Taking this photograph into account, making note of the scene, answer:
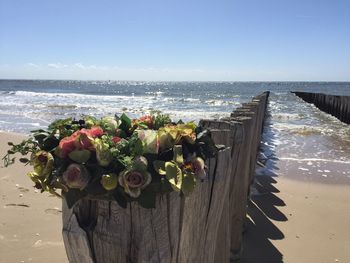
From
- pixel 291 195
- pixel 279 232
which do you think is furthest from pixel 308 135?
pixel 279 232

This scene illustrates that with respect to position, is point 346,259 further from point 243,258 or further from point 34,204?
point 34,204

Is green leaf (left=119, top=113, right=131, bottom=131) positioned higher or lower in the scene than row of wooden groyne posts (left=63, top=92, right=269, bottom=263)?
higher

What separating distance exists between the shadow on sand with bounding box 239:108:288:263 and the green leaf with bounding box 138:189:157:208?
2605 millimetres

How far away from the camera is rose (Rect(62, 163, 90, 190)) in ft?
5.52

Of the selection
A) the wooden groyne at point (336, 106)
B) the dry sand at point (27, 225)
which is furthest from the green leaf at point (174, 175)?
the wooden groyne at point (336, 106)

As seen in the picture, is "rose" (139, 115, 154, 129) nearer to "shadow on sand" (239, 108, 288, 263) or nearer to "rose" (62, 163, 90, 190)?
"rose" (62, 163, 90, 190)

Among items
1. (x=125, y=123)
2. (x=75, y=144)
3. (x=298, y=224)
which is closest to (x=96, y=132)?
(x=75, y=144)

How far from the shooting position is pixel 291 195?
653 cm

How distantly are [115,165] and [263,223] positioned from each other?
12.1ft

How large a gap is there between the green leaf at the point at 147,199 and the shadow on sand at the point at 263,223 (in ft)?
8.55

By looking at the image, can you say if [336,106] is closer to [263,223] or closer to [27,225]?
[263,223]

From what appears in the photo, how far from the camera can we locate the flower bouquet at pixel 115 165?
1696 millimetres

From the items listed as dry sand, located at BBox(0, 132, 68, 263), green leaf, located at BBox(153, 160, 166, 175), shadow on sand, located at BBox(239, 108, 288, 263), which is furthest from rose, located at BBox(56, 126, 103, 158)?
shadow on sand, located at BBox(239, 108, 288, 263)

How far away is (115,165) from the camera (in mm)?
1747
